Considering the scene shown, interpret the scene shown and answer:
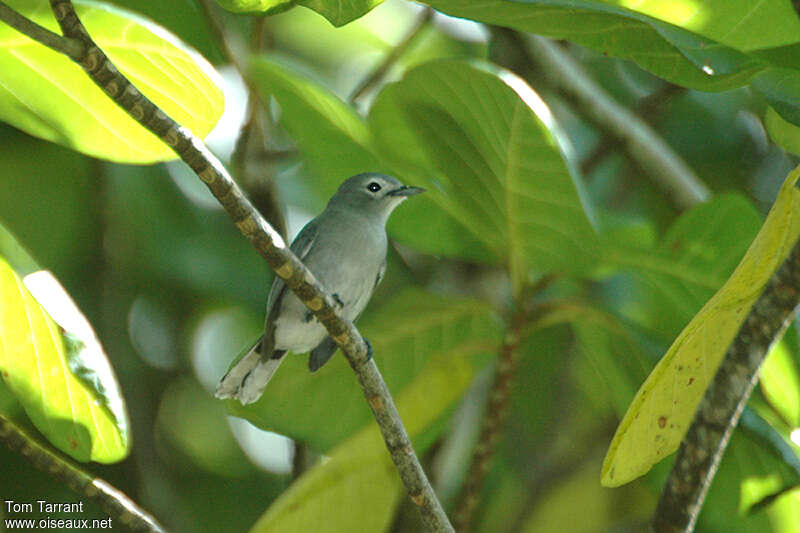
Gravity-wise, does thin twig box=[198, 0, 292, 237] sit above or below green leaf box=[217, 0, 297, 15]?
below

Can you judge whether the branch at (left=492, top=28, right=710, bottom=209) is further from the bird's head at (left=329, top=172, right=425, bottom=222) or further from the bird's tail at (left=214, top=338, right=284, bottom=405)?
the bird's tail at (left=214, top=338, right=284, bottom=405)

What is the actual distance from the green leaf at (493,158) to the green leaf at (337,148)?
0.07 metres

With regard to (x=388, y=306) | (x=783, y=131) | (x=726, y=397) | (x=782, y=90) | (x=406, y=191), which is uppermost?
(x=782, y=90)

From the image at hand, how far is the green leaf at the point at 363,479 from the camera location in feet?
6.91

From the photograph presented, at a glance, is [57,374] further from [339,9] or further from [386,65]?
[386,65]

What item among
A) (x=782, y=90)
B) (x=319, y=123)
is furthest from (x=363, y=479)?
(x=782, y=90)

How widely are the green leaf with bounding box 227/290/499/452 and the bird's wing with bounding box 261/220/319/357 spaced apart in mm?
91

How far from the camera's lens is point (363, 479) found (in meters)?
2.21

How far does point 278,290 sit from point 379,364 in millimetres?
354

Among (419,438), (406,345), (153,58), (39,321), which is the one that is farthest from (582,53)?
(39,321)

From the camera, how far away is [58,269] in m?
3.64

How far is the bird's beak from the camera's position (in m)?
2.51

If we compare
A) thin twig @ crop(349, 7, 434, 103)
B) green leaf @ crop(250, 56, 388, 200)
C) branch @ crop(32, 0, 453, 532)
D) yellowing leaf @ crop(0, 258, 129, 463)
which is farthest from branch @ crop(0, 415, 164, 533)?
thin twig @ crop(349, 7, 434, 103)

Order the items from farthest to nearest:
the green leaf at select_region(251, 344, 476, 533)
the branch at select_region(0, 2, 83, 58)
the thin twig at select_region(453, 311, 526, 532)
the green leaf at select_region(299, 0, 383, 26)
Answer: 1. the thin twig at select_region(453, 311, 526, 532)
2. the green leaf at select_region(251, 344, 476, 533)
3. the green leaf at select_region(299, 0, 383, 26)
4. the branch at select_region(0, 2, 83, 58)
